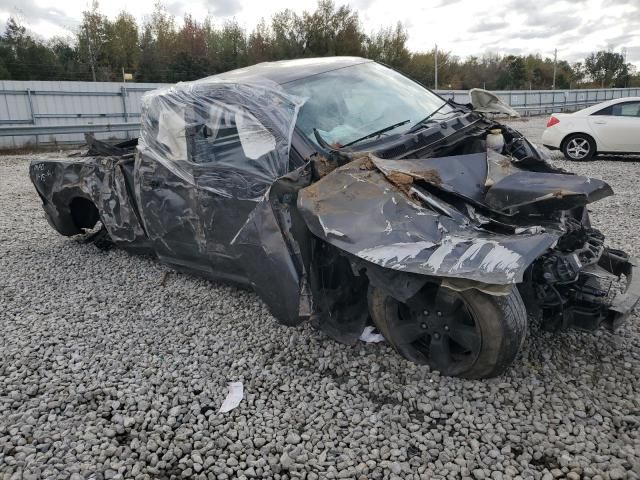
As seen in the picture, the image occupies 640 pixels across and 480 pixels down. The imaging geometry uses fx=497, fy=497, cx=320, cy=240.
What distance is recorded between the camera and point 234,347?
3246 mm

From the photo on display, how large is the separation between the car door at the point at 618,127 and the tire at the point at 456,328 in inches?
353

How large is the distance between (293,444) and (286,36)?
125 feet

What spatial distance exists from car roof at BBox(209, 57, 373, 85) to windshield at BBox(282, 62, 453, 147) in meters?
0.07

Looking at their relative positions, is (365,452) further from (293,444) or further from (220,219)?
(220,219)

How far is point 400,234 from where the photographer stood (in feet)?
7.91

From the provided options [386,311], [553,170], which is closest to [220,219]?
[386,311]

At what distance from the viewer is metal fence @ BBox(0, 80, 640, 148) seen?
47.5 feet

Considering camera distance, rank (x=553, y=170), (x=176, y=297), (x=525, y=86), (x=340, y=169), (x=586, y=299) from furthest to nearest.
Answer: (x=525, y=86) → (x=176, y=297) → (x=553, y=170) → (x=340, y=169) → (x=586, y=299)

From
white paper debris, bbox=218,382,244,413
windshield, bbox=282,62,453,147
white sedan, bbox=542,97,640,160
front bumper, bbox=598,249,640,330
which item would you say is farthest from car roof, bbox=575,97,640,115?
white paper debris, bbox=218,382,244,413

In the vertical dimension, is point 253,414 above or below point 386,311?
below

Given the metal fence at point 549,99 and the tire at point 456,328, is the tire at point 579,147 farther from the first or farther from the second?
the metal fence at point 549,99

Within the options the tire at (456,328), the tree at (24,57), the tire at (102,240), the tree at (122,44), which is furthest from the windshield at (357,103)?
the tree at (122,44)

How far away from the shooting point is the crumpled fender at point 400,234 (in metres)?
Answer: 2.19

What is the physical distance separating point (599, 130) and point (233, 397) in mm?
9820
